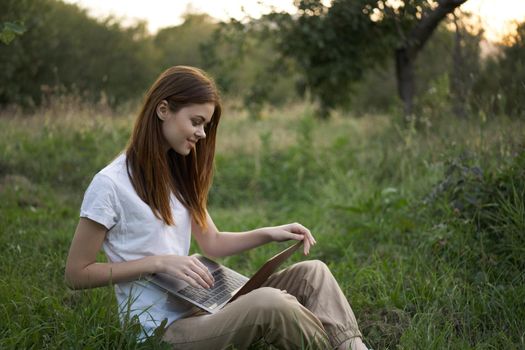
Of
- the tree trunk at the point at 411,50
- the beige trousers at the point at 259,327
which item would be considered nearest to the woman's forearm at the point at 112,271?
the beige trousers at the point at 259,327

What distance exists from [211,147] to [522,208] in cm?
182

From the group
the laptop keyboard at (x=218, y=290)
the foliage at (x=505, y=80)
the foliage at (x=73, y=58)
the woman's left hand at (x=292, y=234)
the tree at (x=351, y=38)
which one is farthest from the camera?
the foliage at (x=73, y=58)

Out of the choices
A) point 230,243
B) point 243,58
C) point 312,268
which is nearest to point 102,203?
point 230,243

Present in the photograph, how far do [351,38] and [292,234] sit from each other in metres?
4.59

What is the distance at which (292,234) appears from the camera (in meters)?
2.36

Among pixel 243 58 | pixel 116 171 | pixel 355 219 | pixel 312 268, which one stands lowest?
pixel 355 219

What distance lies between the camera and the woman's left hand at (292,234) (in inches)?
92.8

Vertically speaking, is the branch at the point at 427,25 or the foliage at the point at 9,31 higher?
the branch at the point at 427,25

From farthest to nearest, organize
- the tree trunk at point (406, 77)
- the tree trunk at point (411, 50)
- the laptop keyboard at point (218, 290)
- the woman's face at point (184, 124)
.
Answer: the tree trunk at point (406, 77), the tree trunk at point (411, 50), the woman's face at point (184, 124), the laptop keyboard at point (218, 290)

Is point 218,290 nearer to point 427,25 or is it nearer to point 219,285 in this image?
point 219,285

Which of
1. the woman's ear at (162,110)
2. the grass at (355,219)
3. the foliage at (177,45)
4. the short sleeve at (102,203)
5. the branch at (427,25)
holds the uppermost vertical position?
the foliage at (177,45)

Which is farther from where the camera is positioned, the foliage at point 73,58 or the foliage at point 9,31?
the foliage at point 73,58

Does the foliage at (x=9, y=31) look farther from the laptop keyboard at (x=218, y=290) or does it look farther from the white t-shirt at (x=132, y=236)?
the laptop keyboard at (x=218, y=290)

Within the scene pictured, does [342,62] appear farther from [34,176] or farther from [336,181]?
[34,176]
